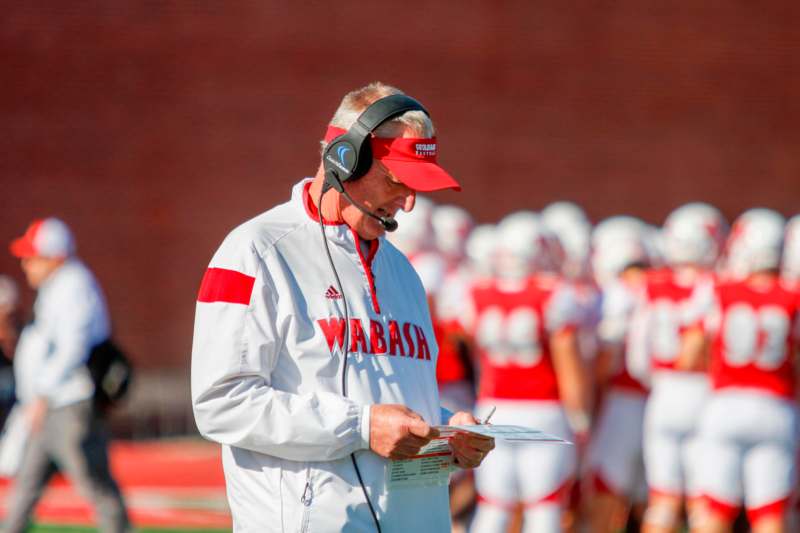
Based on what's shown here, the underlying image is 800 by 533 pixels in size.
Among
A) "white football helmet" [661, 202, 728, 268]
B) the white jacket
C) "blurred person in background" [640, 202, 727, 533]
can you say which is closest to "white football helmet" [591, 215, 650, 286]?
"white football helmet" [661, 202, 728, 268]

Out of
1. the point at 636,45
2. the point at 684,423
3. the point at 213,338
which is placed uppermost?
the point at 636,45

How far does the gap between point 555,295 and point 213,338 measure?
462 centimetres

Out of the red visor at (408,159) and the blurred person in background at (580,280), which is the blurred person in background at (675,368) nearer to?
the blurred person in background at (580,280)

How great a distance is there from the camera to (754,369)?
25.6ft

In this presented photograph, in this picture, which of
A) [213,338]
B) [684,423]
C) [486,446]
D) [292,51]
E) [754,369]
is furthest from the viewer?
[292,51]

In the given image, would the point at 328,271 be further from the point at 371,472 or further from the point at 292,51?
the point at 292,51

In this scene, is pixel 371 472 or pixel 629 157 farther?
pixel 629 157

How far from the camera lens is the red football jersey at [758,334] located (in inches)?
302

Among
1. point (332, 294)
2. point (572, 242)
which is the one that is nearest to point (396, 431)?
point (332, 294)

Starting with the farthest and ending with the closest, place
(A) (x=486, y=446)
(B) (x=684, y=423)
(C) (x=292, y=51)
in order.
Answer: (C) (x=292, y=51), (B) (x=684, y=423), (A) (x=486, y=446)

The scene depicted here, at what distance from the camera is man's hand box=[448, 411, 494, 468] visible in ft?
11.9

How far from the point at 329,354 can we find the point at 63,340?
5274mm

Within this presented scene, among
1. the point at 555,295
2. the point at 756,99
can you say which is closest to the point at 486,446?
the point at 555,295

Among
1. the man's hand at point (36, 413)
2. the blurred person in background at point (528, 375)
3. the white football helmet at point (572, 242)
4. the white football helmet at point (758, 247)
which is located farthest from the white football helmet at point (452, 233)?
the man's hand at point (36, 413)
